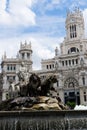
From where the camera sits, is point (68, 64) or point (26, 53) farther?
point (26, 53)

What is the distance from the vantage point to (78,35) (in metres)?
99.8

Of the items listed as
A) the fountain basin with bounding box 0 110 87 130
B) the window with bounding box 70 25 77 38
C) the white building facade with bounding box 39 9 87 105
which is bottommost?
the fountain basin with bounding box 0 110 87 130

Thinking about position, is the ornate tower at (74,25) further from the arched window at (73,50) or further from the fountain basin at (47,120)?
the fountain basin at (47,120)

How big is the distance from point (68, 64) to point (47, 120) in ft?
240

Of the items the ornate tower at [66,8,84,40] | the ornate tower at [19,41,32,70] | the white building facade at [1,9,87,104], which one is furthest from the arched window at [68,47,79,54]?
the ornate tower at [19,41,32,70]

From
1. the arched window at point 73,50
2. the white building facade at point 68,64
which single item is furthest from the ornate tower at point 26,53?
the arched window at point 73,50

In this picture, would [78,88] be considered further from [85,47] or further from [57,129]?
[57,129]

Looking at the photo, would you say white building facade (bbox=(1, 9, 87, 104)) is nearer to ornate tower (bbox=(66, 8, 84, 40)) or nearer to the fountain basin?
ornate tower (bbox=(66, 8, 84, 40))

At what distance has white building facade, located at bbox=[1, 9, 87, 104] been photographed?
279 ft

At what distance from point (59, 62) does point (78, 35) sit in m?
15.0

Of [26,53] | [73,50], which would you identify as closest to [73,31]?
[73,50]

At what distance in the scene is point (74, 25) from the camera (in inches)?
4045

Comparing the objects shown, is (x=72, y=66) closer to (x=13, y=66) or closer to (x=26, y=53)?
(x=26, y=53)

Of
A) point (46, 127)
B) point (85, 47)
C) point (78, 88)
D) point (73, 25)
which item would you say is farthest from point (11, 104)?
point (73, 25)
